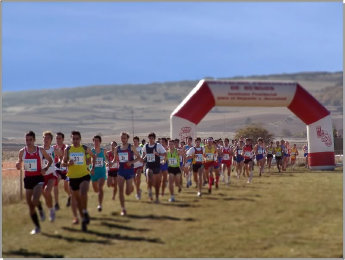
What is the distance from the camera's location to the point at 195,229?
1249 centimetres

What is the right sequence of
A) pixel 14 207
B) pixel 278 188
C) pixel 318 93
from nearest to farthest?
1. pixel 14 207
2. pixel 278 188
3. pixel 318 93

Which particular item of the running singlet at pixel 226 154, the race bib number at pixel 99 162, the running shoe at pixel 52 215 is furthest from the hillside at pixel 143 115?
the running shoe at pixel 52 215

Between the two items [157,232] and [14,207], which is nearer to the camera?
[157,232]

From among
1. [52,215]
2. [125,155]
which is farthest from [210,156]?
[52,215]

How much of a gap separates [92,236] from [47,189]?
71.1 inches

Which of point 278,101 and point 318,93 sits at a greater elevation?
point 318,93

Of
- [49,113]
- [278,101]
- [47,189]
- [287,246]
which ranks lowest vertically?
[287,246]

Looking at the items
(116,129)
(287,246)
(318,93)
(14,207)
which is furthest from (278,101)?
(318,93)

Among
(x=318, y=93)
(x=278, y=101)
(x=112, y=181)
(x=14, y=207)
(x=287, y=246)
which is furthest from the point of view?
(x=318, y=93)

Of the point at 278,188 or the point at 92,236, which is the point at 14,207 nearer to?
the point at 92,236

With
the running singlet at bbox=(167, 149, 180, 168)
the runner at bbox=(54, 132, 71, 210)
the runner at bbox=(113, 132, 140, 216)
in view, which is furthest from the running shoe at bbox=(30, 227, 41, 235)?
the running singlet at bbox=(167, 149, 180, 168)

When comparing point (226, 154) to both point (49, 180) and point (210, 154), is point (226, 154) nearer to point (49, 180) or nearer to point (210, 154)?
point (210, 154)

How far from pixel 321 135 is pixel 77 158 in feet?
56.6

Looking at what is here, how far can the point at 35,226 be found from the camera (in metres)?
12.3
